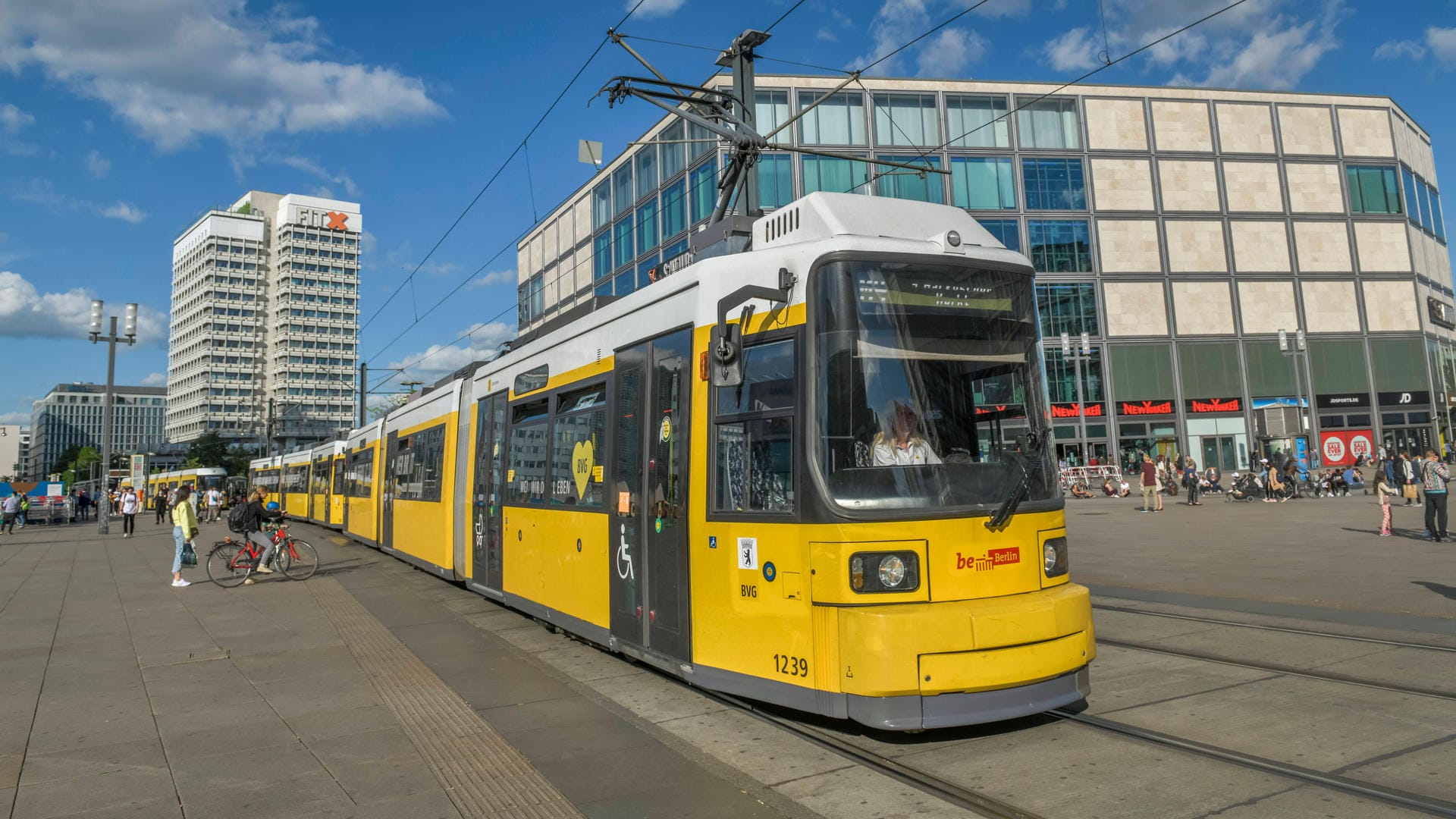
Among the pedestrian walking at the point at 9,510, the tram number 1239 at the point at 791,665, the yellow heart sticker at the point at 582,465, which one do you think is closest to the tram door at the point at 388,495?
the yellow heart sticker at the point at 582,465

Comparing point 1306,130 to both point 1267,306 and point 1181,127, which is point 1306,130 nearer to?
point 1181,127

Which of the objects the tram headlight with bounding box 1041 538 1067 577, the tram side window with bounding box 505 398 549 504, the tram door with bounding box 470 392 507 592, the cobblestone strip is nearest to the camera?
the cobblestone strip

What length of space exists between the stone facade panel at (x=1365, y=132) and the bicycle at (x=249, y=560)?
59888 millimetres

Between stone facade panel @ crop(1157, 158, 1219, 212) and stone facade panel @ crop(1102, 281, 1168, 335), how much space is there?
15.7 feet

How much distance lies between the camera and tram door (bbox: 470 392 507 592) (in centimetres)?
1077

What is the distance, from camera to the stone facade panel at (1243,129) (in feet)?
171

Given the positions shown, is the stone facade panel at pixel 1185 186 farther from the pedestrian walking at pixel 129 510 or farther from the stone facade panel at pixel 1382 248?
the pedestrian walking at pixel 129 510

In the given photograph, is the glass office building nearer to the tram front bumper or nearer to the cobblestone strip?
the cobblestone strip

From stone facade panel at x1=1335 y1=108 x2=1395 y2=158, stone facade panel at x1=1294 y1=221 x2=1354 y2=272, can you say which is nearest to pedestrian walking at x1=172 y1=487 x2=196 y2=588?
stone facade panel at x1=1294 y1=221 x2=1354 y2=272

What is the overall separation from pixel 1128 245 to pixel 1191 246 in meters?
3.68

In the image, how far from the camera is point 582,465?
810cm

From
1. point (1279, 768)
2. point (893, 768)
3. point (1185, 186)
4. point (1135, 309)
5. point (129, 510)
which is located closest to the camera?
point (1279, 768)

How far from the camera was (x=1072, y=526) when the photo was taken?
73.9 feet

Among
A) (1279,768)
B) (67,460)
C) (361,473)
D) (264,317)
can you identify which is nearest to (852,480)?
(1279,768)
